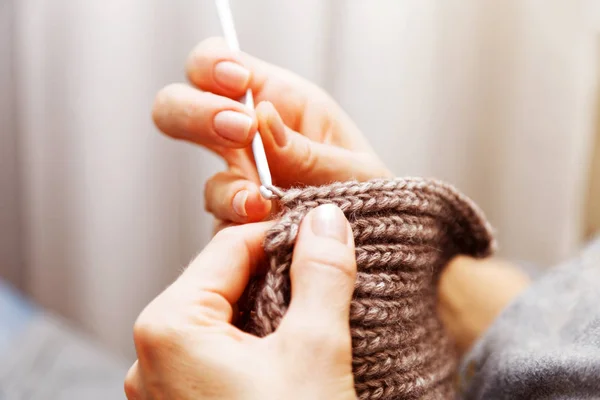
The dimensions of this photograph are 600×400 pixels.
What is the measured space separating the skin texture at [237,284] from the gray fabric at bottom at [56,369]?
1.34ft

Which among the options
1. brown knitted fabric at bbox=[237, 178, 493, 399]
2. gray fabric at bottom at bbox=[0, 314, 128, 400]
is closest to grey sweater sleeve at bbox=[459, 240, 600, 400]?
brown knitted fabric at bbox=[237, 178, 493, 399]

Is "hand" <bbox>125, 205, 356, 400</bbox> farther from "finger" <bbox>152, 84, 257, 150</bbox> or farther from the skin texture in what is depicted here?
"finger" <bbox>152, 84, 257, 150</bbox>

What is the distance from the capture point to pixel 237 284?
1.24 feet

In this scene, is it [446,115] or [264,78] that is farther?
[446,115]

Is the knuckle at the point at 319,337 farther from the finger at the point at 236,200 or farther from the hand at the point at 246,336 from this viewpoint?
the finger at the point at 236,200

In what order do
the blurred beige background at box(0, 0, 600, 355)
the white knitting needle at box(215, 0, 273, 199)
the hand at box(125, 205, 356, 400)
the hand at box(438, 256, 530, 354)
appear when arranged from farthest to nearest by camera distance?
the blurred beige background at box(0, 0, 600, 355) < the hand at box(438, 256, 530, 354) < the white knitting needle at box(215, 0, 273, 199) < the hand at box(125, 205, 356, 400)

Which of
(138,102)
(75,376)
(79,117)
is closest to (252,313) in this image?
(75,376)

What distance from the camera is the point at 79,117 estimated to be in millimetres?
1208

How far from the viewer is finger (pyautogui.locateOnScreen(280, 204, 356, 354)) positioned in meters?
0.33

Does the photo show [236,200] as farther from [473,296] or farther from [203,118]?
[473,296]

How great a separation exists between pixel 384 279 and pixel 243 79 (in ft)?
0.76

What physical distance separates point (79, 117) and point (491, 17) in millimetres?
877

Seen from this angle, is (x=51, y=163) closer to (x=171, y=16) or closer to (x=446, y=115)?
(x=171, y=16)

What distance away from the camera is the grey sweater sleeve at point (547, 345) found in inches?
16.6
